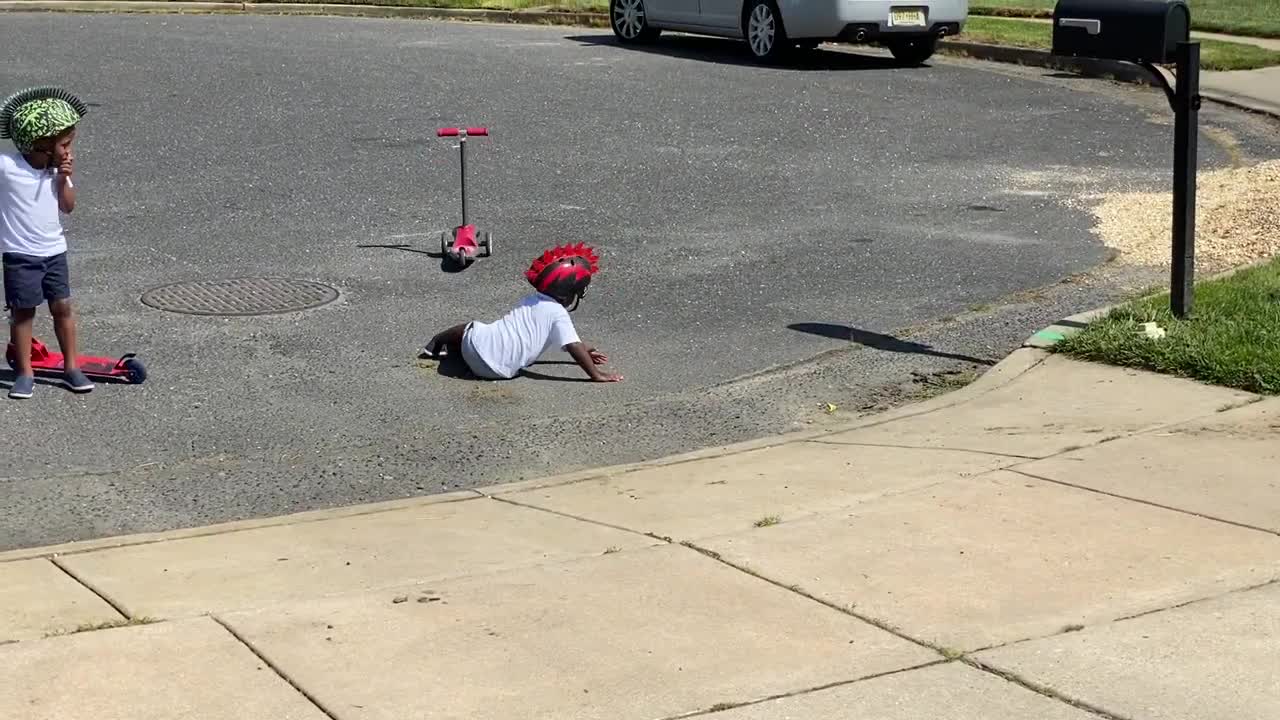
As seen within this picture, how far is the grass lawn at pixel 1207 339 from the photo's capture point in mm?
7855

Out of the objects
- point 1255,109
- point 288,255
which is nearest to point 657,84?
point 1255,109

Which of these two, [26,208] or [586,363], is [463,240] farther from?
[26,208]

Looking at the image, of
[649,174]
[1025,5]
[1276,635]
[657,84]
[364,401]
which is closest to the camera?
[1276,635]

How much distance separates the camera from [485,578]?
18.4ft

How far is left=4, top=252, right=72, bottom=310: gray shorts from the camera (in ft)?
25.8

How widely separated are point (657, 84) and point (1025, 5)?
30.4 ft

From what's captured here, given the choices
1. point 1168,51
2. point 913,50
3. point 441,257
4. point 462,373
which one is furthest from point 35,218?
point 913,50

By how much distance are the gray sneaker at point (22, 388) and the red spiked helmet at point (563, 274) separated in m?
2.28

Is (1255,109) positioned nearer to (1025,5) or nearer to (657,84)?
(657,84)

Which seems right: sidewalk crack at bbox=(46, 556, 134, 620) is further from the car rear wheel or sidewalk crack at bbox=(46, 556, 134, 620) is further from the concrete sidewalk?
the car rear wheel

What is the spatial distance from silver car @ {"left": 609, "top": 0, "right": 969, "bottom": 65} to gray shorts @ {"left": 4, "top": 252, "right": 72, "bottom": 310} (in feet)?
39.4

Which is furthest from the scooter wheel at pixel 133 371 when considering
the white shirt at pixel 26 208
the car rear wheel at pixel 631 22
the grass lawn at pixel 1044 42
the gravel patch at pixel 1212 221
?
the car rear wheel at pixel 631 22

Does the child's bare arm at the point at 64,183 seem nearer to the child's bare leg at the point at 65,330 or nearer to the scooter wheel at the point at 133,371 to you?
the child's bare leg at the point at 65,330

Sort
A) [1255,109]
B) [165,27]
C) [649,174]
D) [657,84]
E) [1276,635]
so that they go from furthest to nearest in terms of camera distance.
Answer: [165,27]
[657,84]
[1255,109]
[649,174]
[1276,635]
